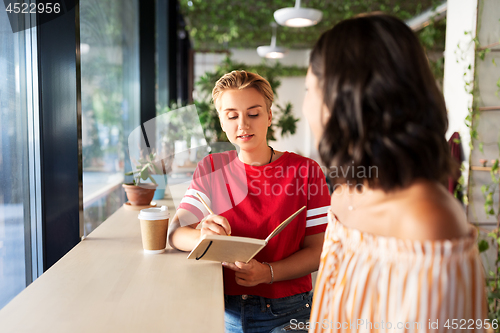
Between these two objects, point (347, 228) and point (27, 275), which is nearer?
point (347, 228)

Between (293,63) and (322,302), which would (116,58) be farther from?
(293,63)

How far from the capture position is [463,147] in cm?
273

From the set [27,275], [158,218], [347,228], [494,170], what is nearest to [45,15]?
[158,218]

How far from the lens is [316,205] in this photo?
4.39ft

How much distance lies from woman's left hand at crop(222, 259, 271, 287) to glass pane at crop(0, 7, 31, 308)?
0.71 m

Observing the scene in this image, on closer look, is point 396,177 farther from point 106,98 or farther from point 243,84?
point 106,98

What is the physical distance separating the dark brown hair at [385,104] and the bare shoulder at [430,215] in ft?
0.11

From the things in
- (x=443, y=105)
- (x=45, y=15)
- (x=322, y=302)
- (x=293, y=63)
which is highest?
(x=293, y=63)

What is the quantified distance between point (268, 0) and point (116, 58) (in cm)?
380

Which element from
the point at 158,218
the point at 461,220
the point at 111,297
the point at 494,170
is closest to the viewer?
the point at 461,220

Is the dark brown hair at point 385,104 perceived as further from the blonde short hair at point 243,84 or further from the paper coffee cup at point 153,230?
the paper coffee cup at point 153,230

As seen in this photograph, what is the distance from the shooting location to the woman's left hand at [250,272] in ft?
3.83

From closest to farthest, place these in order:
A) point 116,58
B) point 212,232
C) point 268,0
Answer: point 212,232, point 116,58, point 268,0

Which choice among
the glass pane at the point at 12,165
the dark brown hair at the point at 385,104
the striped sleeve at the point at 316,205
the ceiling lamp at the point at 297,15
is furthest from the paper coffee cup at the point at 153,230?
the ceiling lamp at the point at 297,15
